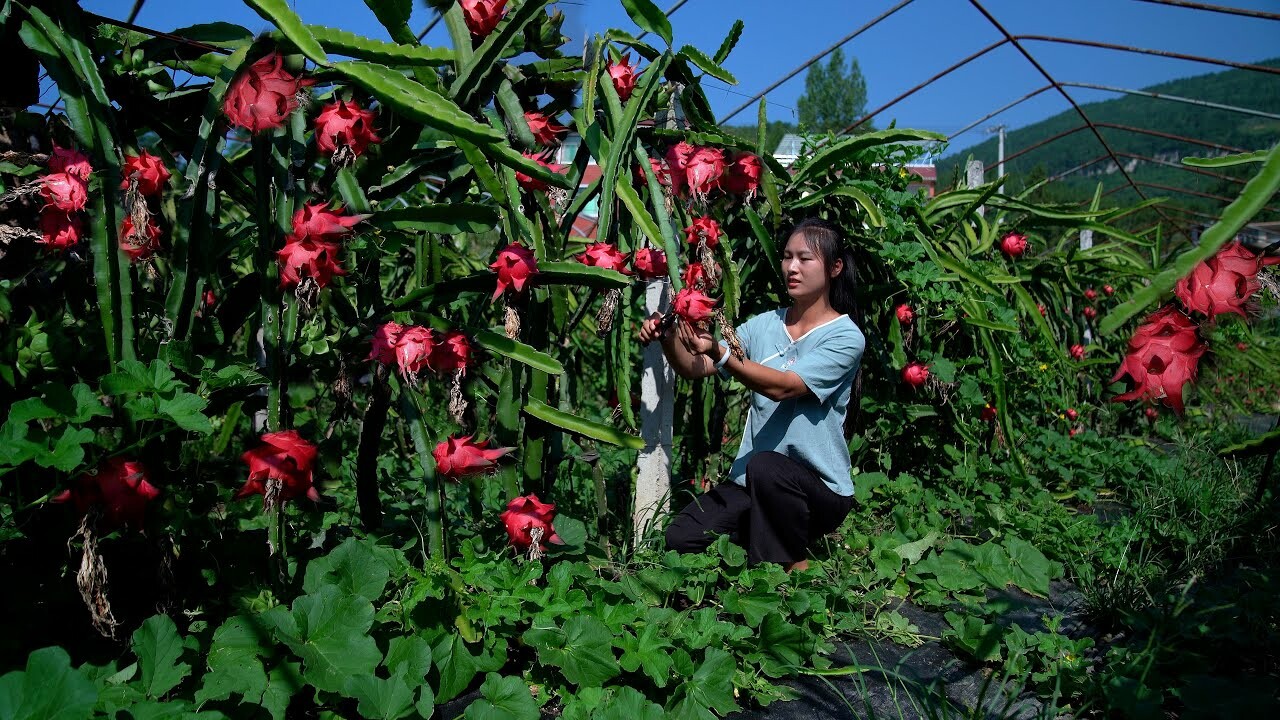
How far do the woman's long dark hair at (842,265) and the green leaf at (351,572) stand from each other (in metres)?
1.40

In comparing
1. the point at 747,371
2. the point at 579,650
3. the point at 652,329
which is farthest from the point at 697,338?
the point at 579,650

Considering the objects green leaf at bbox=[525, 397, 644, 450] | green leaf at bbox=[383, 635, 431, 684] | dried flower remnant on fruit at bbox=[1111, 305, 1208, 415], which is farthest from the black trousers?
dried flower remnant on fruit at bbox=[1111, 305, 1208, 415]

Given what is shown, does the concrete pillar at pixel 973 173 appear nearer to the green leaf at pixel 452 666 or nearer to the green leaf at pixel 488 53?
the green leaf at pixel 488 53

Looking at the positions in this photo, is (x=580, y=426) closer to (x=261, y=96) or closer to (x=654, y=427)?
(x=654, y=427)

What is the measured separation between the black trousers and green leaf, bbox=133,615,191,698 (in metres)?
1.18

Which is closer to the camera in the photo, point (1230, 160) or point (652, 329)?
point (1230, 160)

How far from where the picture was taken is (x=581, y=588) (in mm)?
1650

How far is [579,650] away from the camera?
1.41m

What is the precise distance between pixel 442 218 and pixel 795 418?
1.15 m

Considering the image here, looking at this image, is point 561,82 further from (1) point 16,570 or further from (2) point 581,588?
(1) point 16,570

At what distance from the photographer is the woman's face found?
7.23 ft

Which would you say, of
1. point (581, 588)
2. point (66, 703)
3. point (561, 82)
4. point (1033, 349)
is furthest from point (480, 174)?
point (1033, 349)

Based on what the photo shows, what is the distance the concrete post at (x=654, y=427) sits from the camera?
7.11ft

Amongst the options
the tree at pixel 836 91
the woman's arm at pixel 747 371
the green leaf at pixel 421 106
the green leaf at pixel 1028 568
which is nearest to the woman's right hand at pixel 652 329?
the woman's arm at pixel 747 371
